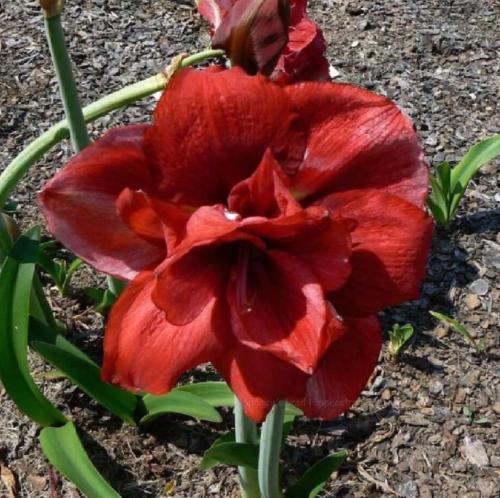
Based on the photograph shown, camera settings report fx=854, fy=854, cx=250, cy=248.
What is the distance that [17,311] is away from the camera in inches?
57.1

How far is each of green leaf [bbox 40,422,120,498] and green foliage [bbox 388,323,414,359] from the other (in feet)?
2.18

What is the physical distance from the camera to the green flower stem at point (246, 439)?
1.28 metres

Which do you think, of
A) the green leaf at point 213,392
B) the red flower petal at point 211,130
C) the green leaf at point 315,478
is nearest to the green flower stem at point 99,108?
the red flower petal at point 211,130

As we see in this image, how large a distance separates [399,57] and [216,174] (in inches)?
79.9

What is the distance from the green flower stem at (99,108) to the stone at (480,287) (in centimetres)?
102

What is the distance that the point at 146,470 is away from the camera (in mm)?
1649

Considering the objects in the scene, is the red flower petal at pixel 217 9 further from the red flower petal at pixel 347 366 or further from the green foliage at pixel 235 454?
the green foliage at pixel 235 454

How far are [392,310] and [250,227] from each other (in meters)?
1.28

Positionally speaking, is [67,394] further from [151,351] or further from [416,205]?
[416,205]

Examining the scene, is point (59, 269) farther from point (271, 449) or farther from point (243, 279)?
point (243, 279)

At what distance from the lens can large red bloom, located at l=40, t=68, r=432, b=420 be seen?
2.42 ft

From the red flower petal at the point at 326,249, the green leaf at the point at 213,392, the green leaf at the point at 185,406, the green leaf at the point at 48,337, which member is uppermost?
the red flower petal at the point at 326,249

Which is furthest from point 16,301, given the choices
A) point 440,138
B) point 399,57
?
point 399,57

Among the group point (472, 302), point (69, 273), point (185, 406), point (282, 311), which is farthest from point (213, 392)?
point (282, 311)
